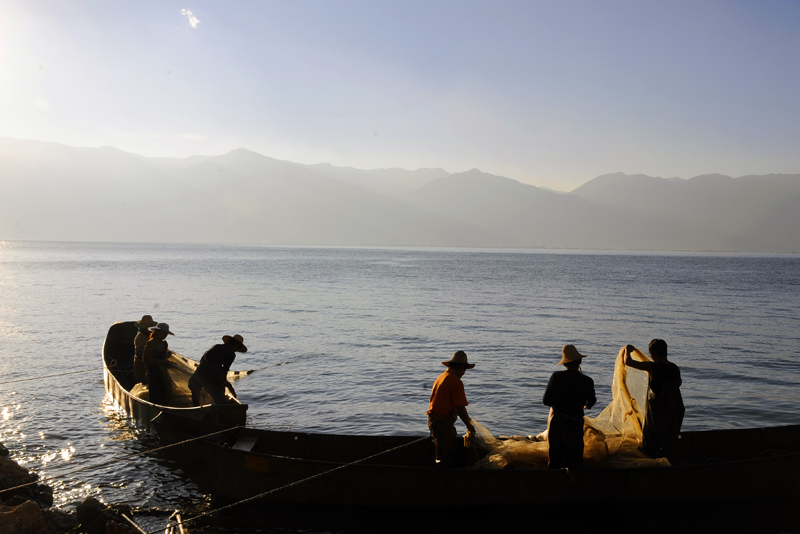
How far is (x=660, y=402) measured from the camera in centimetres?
948

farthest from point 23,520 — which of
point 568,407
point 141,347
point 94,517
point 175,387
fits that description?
point 141,347

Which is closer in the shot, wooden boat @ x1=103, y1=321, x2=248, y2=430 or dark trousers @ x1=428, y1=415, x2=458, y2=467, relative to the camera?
dark trousers @ x1=428, y1=415, x2=458, y2=467

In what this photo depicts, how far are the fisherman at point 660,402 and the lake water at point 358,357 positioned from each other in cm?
505

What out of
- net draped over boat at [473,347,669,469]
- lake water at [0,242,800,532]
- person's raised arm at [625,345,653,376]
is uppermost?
person's raised arm at [625,345,653,376]

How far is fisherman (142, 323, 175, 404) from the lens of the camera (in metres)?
14.2

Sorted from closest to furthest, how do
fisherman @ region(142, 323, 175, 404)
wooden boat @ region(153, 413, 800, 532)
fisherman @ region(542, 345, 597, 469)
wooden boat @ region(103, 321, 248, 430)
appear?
fisherman @ region(542, 345, 597, 469), wooden boat @ region(153, 413, 800, 532), wooden boat @ region(103, 321, 248, 430), fisherman @ region(142, 323, 175, 404)

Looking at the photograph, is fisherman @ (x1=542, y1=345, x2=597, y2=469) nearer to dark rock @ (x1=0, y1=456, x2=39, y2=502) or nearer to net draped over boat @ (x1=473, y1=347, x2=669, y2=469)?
net draped over boat @ (x1=473, y1=347, x2=669, y2=469)

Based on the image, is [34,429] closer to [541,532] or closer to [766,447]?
[541,532]

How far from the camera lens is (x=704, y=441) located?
10.8 meters

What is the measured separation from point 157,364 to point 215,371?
2.30m

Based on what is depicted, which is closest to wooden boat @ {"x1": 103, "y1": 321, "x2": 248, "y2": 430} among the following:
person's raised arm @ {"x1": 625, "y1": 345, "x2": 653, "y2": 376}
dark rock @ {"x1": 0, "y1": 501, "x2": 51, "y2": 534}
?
dark rock @ {"x1": 0, "y1": 501, "x2": 51, "y2": 534}

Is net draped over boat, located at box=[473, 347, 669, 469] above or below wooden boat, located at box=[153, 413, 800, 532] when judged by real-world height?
above

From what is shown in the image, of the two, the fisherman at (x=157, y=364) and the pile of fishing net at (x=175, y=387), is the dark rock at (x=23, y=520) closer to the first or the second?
the fisherman at (x=157, y=364)

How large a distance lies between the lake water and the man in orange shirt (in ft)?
A: 11.0
